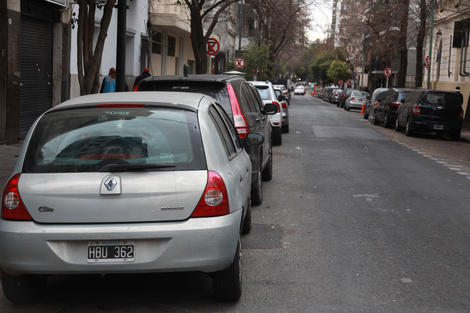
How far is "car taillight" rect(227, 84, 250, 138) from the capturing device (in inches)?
324

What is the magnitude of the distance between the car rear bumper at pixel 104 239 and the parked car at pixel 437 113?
19.2 meters

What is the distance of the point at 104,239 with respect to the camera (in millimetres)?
4484

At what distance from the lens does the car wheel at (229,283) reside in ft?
16.1

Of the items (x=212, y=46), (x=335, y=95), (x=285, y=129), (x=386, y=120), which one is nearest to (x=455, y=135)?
(x=386, y=120)

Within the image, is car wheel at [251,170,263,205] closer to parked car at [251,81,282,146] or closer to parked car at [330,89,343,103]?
parked car at [251,81,282,146]

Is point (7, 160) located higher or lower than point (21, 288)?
lower

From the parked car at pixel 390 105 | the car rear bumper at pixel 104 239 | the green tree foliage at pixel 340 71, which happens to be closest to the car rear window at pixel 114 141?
the car rear bumper at pixel 104 239

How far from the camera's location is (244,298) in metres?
5.23

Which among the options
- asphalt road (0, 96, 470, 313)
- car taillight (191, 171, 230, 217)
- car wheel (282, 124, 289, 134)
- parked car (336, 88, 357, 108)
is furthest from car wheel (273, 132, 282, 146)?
parked car (336, 88, 357, 108)

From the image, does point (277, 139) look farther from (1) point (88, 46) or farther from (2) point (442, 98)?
(2) point (442, 98)

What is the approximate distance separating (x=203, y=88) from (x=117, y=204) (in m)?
4.08

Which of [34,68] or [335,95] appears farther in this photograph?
[335,95]

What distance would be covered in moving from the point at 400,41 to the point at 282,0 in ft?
34.5

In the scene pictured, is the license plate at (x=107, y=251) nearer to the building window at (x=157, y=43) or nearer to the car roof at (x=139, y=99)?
the car roof at (x=139, y=99)
